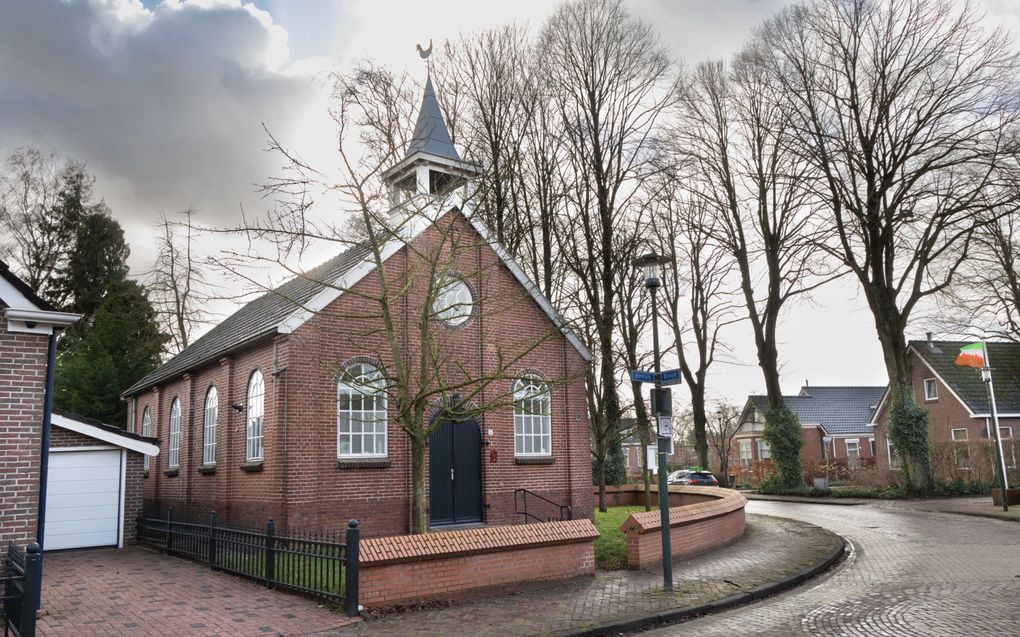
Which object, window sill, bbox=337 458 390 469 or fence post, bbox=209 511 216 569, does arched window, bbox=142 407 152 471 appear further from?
fence post, bbox=209 511 216 569

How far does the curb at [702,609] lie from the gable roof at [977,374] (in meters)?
32.2

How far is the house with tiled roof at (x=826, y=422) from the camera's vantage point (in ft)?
193

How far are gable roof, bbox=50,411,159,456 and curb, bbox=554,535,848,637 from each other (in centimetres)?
1288

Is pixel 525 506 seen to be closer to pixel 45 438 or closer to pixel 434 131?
pixel 434 131

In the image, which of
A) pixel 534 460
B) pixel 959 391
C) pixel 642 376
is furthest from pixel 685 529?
pixel 959 391

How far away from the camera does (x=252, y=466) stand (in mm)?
16312

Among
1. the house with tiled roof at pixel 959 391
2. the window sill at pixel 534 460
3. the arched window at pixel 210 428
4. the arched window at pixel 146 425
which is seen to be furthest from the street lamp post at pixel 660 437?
the house with tiled roof at pixel 959 391

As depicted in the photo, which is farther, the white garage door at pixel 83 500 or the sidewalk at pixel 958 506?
the sidewalk at pixel 958 506

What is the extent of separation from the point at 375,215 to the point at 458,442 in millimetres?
7019

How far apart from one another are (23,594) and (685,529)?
10.5 m

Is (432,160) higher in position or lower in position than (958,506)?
higher

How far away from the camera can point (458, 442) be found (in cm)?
1761

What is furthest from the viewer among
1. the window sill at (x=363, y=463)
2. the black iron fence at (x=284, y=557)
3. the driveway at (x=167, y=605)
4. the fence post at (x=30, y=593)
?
the window sill at (x=363, y=463)

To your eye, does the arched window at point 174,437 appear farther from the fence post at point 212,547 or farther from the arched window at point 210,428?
the fence post at point 212,547
